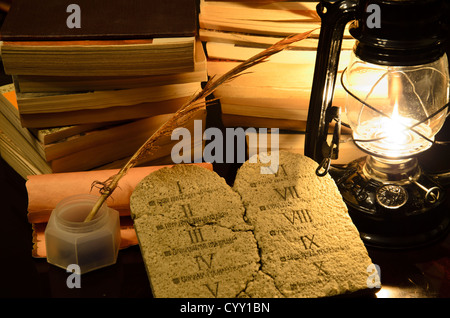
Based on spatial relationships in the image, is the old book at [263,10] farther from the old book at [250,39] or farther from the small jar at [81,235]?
the small jar at [81,235]

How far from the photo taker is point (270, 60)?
141cm

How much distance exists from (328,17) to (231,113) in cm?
39

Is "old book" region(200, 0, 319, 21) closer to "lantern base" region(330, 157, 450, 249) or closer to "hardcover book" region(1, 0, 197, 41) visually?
"hardcover book" region(1, 0, 197, 41)

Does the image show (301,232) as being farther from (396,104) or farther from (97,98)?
(97,98)

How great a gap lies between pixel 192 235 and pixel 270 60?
53cm

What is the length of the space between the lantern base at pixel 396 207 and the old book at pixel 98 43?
17.4 inches

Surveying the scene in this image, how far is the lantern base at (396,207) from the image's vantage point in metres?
1.19

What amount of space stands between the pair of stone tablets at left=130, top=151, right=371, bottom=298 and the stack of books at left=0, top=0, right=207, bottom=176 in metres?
0.21

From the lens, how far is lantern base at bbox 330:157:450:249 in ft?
3.90
